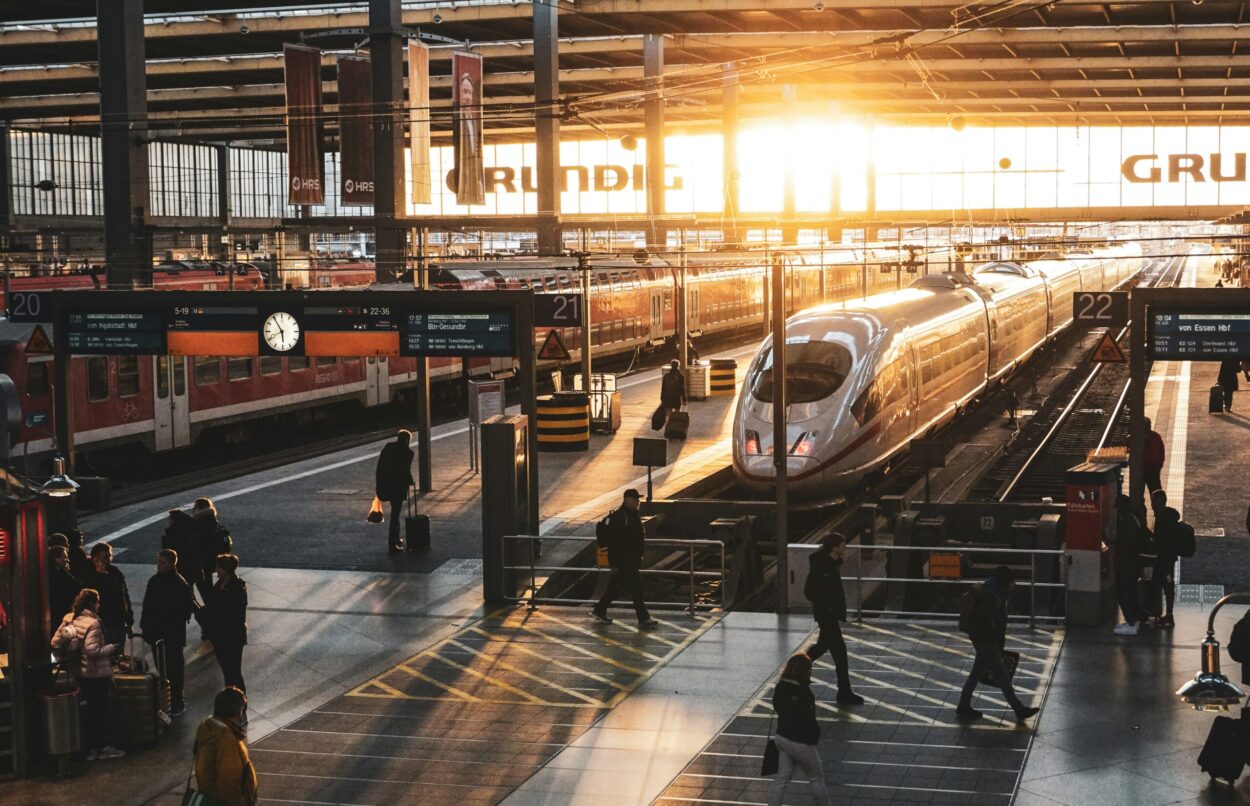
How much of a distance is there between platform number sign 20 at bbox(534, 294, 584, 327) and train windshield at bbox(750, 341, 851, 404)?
13.7 feet

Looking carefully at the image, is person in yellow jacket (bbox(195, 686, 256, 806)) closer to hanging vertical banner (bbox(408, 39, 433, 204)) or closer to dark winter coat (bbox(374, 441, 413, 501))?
dark winter coat (bbox(374, 441, 413, 501))

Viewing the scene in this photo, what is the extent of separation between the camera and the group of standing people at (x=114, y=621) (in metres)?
13.1

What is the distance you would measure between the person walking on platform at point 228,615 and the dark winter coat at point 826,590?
4886 mm

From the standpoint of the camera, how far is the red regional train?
26859 mm

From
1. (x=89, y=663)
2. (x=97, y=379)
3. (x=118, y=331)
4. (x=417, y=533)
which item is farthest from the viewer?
(x=97, y=379)

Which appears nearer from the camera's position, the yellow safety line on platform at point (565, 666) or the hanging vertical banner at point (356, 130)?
the yellow safety line on platform at point (565, 666)

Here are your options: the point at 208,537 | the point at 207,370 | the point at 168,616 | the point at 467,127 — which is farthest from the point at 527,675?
the point at 207,370

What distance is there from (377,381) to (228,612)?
25637 mm

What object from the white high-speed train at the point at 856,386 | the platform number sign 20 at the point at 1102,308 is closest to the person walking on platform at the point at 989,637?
the platform number sign 20 at the point at 1102,308

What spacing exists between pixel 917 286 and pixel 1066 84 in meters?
11.0

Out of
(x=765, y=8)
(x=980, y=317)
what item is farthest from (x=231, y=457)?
Answer: (x=980, y=317)

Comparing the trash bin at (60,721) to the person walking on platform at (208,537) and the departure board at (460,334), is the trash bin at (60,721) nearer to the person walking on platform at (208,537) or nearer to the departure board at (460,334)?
the person walking on platform at (208,537)

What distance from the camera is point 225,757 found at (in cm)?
970

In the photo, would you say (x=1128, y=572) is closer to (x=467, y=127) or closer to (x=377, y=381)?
(x=467, y=127)
